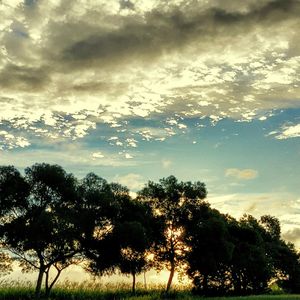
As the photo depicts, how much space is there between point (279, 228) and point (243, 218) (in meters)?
14.8

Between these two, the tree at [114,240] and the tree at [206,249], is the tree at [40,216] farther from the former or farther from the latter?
the tree at [206,249]

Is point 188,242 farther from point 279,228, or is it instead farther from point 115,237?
point 279,228

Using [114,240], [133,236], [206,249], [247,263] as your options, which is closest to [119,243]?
[114,240]

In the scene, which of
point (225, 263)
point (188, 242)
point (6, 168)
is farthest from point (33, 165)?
point (225, 263)

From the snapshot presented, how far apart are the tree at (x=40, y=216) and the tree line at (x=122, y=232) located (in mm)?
124

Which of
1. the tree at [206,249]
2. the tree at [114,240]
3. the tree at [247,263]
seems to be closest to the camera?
the tree at [114,240]

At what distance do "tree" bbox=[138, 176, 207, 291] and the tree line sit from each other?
17 centimetres

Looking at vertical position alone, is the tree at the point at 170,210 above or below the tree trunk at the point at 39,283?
above

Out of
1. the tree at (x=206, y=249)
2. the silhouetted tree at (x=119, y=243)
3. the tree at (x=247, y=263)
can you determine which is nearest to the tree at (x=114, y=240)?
the silhouetted tree at (x=119, y=243)

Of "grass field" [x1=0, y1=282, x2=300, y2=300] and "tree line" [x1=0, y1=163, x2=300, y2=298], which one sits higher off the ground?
"tree line" [x1=0, y1=163, x2=300, y2=298]

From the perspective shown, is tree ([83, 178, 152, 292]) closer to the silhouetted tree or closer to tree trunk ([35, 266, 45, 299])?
the silhouetted tree

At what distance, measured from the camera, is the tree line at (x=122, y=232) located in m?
56.3

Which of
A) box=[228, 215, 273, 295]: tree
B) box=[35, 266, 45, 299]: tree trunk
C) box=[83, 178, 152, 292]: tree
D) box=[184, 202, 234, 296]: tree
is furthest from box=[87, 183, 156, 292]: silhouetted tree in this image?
box=[228, 215, 273, 295]: tree

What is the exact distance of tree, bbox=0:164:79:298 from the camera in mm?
54500
